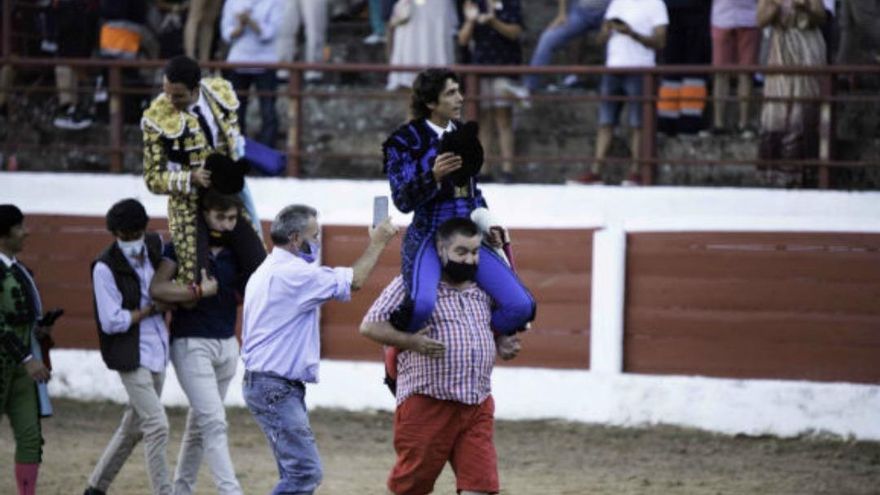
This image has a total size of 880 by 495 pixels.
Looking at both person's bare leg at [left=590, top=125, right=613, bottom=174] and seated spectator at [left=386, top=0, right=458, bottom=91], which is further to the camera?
seated spectator at [left=386, top=0, right=458, bottom=91]

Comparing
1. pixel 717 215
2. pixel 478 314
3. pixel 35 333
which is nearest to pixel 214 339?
pixel 35 333

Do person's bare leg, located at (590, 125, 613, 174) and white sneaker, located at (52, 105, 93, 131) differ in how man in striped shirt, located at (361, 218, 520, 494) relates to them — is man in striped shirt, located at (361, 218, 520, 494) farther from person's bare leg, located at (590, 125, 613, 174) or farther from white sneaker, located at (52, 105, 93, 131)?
white sneaker, located at (52, 105, 93, 131)

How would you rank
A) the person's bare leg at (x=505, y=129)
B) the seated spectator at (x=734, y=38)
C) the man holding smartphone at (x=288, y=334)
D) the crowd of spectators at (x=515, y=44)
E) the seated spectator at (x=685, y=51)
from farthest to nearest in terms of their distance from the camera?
the seated spectator at (x=685, y=51) < the person's bare leg at (x=505, y=129) < the seated spectator at (x=734, y=38) < the crowd of spectators at (x=515, y=44) < the man holding smartphone at (x=288, y=334)

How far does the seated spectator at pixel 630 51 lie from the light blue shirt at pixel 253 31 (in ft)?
8.73

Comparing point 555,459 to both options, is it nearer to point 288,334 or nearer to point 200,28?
point 288,334

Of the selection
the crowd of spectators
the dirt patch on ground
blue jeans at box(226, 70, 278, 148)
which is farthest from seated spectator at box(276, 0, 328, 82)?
the dirt patch on ground

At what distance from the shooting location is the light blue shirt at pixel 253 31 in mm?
14789

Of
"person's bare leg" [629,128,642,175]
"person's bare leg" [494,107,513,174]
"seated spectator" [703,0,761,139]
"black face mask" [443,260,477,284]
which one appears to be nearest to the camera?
"black face mask" [443,260,477,284]

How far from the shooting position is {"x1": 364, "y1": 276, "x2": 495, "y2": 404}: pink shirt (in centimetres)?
777

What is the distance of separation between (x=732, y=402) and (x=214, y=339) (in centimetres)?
438

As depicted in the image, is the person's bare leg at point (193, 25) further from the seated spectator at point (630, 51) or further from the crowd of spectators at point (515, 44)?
the seated spectator at point (630, 51)

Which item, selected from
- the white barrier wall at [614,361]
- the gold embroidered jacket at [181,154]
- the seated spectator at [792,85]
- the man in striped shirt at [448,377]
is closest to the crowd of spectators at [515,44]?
the seated spectator at [792,85]

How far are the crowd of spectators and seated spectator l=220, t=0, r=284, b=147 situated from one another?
0.03ft

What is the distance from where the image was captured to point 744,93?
13.9 m
